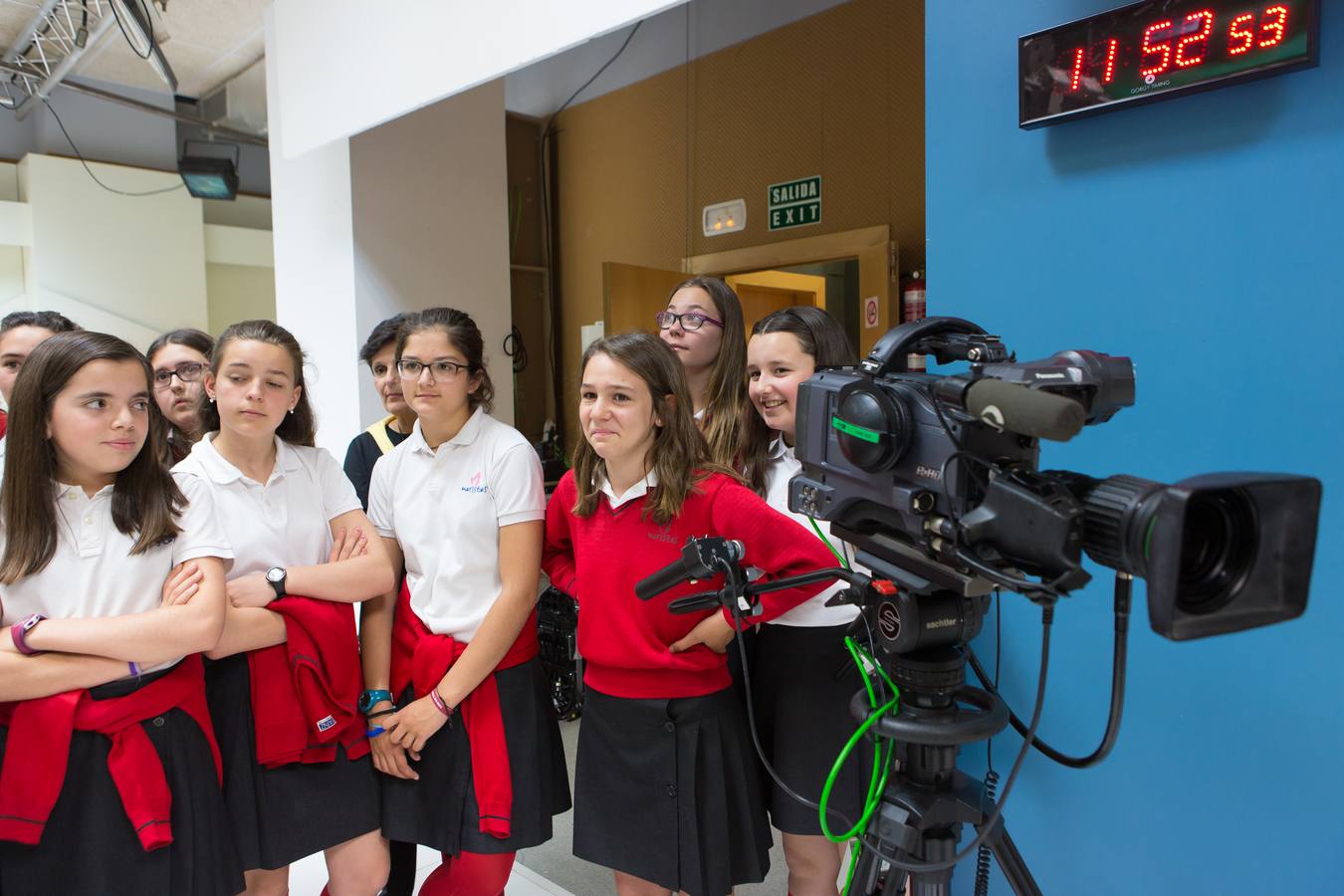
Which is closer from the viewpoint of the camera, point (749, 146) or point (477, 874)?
point (477, 874)

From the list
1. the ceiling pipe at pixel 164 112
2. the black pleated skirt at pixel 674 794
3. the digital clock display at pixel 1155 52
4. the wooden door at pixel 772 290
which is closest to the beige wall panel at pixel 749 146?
the wooden door at pixel 772 290

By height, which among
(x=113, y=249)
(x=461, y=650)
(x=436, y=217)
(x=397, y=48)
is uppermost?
(x=113, y=249)

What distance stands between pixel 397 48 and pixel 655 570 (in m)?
1.90

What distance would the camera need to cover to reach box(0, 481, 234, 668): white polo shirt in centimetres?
130

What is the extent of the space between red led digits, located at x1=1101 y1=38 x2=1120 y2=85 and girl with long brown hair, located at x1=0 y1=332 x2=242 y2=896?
1.62m

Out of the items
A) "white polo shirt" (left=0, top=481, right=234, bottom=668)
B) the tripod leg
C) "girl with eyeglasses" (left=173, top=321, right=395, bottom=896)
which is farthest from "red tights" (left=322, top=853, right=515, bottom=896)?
the tripod leg

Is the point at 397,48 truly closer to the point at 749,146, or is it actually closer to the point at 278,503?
the point at 278,503

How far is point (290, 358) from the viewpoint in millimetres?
1619

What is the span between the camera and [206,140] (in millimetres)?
6320

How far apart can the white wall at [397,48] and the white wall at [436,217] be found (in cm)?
29

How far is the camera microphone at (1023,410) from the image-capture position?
68 cm

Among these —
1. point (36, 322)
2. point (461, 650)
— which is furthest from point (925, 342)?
point (36, 322)

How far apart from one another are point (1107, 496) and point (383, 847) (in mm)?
1535

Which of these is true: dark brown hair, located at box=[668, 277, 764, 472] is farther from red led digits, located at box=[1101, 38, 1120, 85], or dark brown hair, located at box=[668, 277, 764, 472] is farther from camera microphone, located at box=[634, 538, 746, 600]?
red led digits, located at box=[1101, 38, 1120, 85]
